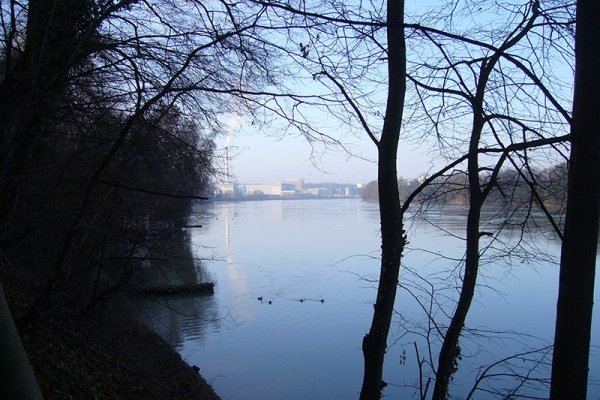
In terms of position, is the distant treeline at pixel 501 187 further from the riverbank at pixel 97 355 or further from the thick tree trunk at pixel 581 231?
the riverbank at pixel 97 355

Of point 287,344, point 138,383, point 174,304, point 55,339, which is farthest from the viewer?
point 174,304

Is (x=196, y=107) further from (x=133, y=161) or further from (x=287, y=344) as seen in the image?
(x=287, y=344)

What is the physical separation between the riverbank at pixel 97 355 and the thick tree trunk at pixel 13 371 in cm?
369

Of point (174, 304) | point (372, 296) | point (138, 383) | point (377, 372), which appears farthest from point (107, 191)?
point (372, 296)

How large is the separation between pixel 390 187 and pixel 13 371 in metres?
3.54

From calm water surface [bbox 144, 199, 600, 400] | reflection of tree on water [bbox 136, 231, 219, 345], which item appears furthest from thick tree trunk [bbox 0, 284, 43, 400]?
reflection of tree on water [bbox 136, 231, 219, 345]

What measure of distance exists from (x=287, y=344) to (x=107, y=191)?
971cm

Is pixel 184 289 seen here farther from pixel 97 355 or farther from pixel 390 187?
pixel 390 187

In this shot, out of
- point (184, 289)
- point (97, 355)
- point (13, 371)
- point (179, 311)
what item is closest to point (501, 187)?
point (97, 355)

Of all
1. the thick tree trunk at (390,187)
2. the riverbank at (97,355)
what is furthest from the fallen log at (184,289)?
the thick tree trunk at (390,187)

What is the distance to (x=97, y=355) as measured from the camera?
5.93m

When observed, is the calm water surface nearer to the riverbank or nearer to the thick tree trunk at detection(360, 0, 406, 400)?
the riverbank

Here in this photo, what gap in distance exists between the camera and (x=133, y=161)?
6852 mm

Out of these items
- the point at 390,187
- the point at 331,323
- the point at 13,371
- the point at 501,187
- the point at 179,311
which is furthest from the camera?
the point at 179,311
